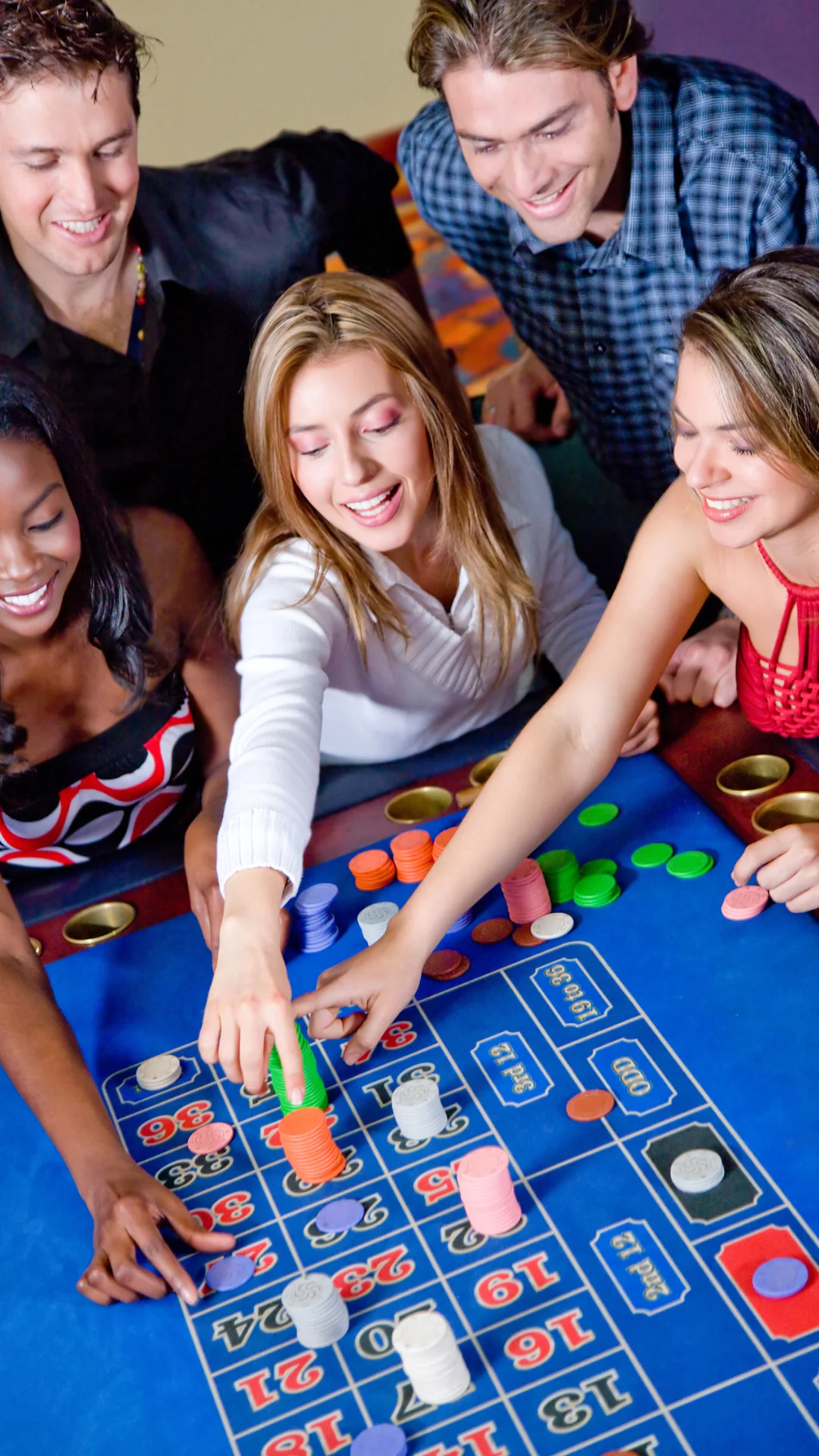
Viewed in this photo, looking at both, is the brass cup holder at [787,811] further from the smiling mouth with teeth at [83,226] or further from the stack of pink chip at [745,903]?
the smiling mouth with teeth at [83,226]

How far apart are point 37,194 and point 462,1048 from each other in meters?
1.12

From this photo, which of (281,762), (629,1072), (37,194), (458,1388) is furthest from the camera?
(37,194)

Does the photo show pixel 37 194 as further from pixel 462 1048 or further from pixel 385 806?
pixel 462 1048

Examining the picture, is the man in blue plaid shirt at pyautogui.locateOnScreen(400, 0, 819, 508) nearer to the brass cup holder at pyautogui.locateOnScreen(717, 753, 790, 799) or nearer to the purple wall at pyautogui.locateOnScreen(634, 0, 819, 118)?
the brass cup holder at pyautogui.locateOnScreen(717, 753, 790, 799)

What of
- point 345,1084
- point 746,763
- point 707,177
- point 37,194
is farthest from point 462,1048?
point 707,177

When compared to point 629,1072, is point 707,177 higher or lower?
higher

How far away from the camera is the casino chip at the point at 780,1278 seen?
39.3 inches

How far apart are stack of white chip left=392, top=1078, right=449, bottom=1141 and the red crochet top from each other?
0.64 m

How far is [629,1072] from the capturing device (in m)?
1.23

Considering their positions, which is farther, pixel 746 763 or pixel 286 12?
pixel 286 12

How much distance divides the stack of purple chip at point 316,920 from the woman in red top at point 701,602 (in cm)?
12

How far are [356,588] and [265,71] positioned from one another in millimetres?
856

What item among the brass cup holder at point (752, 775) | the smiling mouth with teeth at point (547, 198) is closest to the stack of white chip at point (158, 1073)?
the brass cup holder at point (752, 775)

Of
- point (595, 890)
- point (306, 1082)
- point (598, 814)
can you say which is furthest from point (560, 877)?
point (306, 1082)
